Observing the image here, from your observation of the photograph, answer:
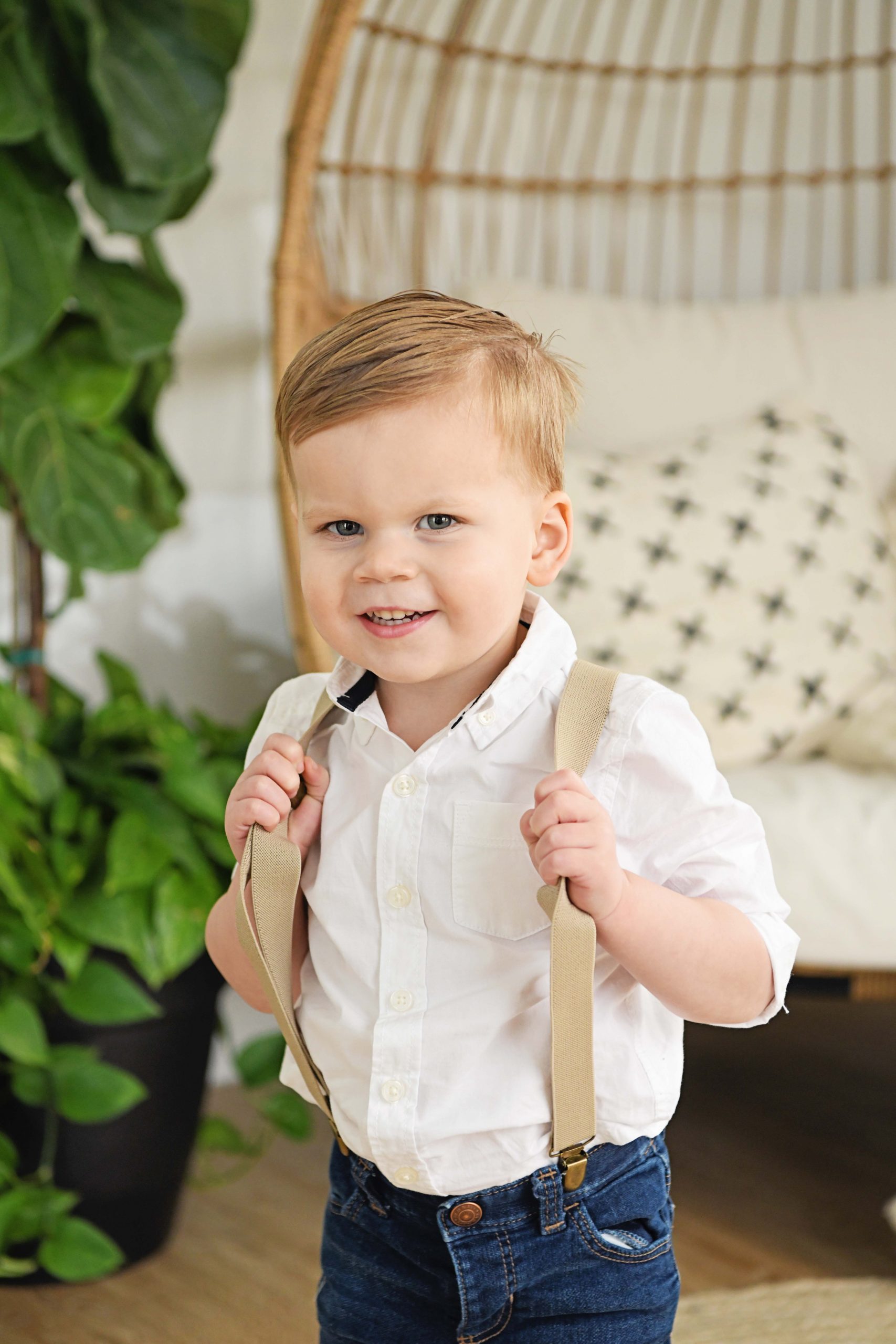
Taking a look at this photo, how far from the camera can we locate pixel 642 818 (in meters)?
0.65

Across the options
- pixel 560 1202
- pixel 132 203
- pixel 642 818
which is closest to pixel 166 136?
pixel 132 203

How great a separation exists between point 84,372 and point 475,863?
0.95 metres

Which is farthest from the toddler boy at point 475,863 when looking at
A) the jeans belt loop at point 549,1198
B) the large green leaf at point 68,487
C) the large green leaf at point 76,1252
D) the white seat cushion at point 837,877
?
the large green leaf at point 68,487

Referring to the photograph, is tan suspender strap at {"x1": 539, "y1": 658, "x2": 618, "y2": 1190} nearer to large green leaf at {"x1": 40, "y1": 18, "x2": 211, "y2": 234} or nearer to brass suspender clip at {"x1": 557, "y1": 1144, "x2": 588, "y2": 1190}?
brass suspender clip at {"x1": 557, "y1": 1144, "x2": 588, "y2": 1190}

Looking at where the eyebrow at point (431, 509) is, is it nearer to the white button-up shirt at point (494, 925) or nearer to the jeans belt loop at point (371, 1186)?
the white button-up shirt at point (494, 925)

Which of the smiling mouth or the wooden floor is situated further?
the wooden floor

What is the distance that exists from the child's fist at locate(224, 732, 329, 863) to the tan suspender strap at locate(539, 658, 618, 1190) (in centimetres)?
14

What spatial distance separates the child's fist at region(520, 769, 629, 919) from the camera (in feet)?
1.91

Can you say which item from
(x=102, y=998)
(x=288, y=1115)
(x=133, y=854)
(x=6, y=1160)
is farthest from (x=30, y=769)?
(x=288, y=1115)

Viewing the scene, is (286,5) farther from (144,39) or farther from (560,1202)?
(560,1202)

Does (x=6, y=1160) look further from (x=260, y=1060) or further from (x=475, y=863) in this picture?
(x=475, y=863)

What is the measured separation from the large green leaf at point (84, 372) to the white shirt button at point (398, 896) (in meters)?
0.91

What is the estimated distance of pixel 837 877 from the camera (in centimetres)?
116

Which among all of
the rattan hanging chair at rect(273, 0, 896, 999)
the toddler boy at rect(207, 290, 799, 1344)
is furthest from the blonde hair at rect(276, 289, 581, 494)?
the rattan hanging chair at rect(273, 0, 896, 999)
